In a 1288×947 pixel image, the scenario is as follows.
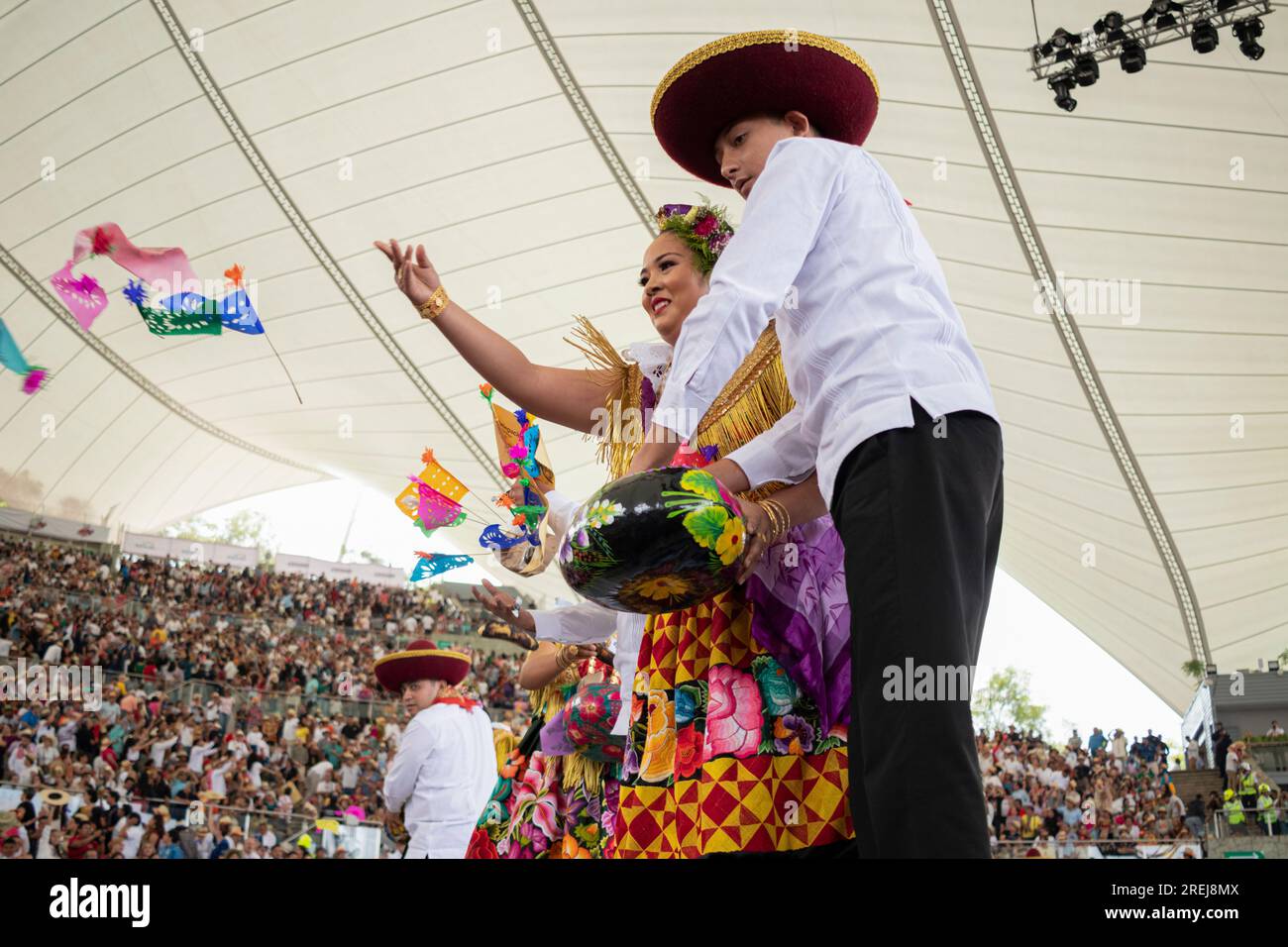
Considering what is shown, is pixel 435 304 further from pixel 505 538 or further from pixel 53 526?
pixel 53 526

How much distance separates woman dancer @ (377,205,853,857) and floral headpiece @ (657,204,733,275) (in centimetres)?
35

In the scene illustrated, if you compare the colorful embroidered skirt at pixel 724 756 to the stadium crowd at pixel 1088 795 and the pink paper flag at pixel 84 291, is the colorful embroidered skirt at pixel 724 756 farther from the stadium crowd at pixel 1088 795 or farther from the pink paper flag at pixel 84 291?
Result: the stadium crowd at pixel 1088 795

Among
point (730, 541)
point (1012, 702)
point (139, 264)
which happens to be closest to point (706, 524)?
point (730, 541)

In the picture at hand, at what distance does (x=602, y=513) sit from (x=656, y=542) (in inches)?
3.6

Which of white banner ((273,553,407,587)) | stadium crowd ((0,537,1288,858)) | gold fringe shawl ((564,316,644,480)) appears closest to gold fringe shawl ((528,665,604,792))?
gold fringe shawl ((564,316,644,480))

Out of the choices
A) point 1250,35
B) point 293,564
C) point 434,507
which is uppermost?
point 1250,35

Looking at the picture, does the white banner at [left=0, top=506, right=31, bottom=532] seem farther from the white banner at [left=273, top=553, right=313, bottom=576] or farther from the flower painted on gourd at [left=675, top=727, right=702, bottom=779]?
the flower painted on gourd at [left=675, top=727, right=702, bottom=779]

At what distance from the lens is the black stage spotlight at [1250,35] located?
9.50 meters

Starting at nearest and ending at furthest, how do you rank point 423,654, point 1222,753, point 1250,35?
point 423,654 → point 1250,35 → point 1222,753

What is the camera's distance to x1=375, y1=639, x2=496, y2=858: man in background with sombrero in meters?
5.23

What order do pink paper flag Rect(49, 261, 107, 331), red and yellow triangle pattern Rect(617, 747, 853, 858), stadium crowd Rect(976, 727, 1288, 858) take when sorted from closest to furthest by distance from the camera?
red and yellow triangle pattern Rect(617, 747, 853, 858), pink paper flag Rect(49, 261, 107, 331), stadium crowd Rect(976, 727, 1288, 858)

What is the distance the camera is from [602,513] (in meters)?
1.82

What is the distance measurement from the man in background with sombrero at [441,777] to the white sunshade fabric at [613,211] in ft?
27.1
